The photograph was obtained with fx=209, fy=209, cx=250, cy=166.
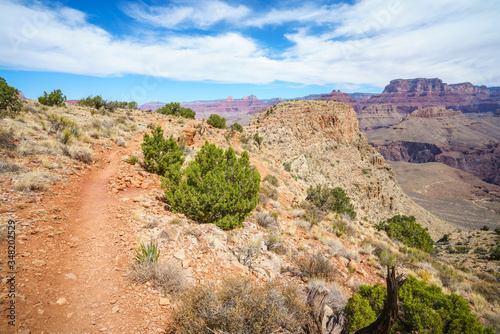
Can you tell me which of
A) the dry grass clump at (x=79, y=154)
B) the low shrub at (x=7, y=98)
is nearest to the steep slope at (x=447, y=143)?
the dry grass clump at (x=79, y=154)

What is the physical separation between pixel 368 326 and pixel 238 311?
70.0 inches

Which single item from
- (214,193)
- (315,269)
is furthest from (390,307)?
(214,193)

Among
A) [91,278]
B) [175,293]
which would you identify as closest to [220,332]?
[175,293]

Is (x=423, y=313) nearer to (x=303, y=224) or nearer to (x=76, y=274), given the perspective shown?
(x=303, y=224)

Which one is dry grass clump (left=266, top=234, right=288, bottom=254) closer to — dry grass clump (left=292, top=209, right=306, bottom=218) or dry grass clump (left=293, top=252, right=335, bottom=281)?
dry grass clump (left=293, top=252, right=335, bottom=281)

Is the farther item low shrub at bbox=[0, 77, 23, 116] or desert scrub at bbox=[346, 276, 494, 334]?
low shrub at bbox=[0, 77, 23, 116]

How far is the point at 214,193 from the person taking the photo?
263 inches

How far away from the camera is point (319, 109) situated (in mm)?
40031

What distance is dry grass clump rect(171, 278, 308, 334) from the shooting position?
2932mm

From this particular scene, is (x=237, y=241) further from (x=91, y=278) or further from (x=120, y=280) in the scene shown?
(x=91, y=278)

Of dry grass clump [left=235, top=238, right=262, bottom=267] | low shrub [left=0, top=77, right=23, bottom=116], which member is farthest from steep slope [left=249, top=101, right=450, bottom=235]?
low shrub [left=0, top=77, right=23, bottom=116]

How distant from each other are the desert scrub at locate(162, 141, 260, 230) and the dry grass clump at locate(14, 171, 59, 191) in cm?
359

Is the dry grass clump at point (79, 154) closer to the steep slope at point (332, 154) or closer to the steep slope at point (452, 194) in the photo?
the steep slope at point (332, 154)

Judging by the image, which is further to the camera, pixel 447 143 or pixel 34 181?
pixel 447 143
